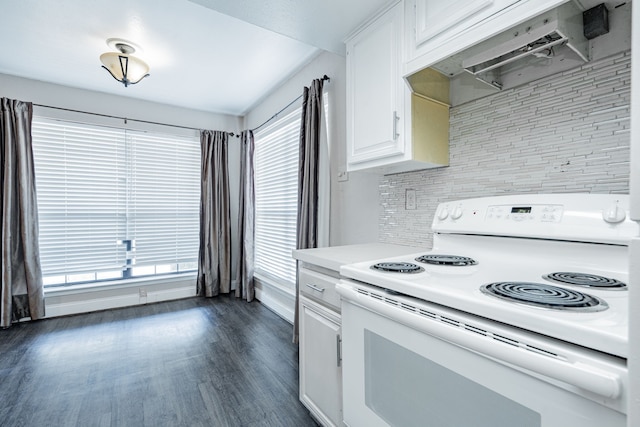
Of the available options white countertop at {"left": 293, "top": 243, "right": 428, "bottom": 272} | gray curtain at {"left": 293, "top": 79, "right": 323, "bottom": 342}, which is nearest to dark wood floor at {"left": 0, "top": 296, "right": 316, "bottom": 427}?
gray curtain at {"left": 293, "top": 79, "right": 323, "bottom": 342}

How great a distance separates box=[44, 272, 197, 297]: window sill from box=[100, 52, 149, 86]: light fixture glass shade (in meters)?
2.31

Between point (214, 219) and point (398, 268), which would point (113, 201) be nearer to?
point (214, 219)

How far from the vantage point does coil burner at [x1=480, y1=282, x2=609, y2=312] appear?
2.01 ft

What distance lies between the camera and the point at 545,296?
0.68 metres

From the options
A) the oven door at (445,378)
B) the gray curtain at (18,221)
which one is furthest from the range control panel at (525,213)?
the gray curtain at (18,221)

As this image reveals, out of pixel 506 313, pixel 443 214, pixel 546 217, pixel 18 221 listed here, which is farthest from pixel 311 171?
pixel 18 221

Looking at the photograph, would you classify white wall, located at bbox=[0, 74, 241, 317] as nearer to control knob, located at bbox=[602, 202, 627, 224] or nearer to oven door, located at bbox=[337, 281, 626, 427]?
oven door, located at bbox=[337, 281, 626, 427]

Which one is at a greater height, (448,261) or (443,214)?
(443,214)

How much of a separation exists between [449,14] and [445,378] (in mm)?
1261

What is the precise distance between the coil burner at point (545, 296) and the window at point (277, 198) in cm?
238

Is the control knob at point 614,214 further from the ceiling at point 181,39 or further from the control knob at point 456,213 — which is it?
the ceiling at point 181,39

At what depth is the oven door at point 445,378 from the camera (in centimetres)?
53

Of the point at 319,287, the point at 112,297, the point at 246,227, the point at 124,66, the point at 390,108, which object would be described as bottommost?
the point at 112,297

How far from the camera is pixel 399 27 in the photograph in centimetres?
140
